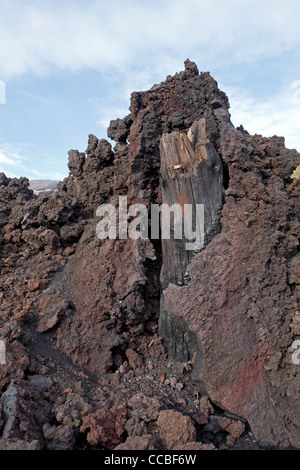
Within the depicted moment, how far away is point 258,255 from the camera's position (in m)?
3.71

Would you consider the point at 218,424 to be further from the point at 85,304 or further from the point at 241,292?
the point at 85,304

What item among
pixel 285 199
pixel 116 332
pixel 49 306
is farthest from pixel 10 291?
pixel 285 199

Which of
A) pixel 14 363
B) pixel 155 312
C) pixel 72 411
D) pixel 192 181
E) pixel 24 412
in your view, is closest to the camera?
pixel 24 412

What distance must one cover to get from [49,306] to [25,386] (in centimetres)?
125

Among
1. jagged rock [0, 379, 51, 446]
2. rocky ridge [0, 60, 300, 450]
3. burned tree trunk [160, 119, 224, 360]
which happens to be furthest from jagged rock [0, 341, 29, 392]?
burned tree trunk [160, 119, 224, 360]

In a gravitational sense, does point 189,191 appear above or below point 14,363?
above

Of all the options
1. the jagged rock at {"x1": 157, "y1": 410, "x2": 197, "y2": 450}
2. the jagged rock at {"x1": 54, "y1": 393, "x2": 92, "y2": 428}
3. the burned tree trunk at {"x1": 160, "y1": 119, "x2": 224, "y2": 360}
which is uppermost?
the burned tree trunk at {"x1": 160, "y1": 119, "x2": 224, "y2": 360}

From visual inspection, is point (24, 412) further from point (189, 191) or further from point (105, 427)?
point (189, 191)

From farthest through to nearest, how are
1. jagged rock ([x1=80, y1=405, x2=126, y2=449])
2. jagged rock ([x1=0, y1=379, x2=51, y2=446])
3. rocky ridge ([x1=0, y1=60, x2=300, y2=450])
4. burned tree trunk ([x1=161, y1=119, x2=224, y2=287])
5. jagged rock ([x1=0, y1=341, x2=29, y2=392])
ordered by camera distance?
burned tree trunk ([x1=161, y1=119, x2=224, y2=287]), jagged rock ([x1=0, y1=341, x2=29, y2=392]), rocky ridge ([x1=0, y1=60, x2=300, y2=450]), jagged rock ([x1=80, y1=405, x2=126, y2=449]), jagged rock ([x1=0, y1=379, x2=51, y2=446])

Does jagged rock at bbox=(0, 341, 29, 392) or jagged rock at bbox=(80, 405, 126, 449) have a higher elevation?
jagged rock at bbox=(0, 341, 29, 392)

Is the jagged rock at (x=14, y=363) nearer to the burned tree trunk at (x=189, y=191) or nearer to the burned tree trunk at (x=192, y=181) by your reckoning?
the burned tree trunk at (x=189, y=191)

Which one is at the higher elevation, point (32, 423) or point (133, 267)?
point (133, 267)

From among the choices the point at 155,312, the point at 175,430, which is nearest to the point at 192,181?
the point at 155,312

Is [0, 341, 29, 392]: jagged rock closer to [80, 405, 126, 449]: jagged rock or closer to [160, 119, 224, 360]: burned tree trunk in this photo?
[80, 405, 126, 449]: jagged rock
